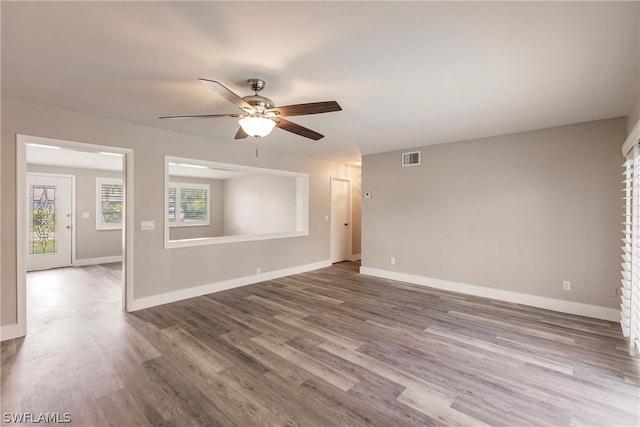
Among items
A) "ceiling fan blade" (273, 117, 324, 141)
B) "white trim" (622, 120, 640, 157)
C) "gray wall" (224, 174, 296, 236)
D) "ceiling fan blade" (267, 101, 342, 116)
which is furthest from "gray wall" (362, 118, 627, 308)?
"ceiling fan blade" (267, 101, 342, 116)

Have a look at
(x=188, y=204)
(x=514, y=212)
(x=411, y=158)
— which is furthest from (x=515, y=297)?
(x=188, y=204)

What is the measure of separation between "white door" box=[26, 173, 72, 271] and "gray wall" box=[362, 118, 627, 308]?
7276 millimetres

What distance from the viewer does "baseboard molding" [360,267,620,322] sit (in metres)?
3.50

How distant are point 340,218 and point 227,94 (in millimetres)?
5171

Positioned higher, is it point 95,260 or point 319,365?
point 95,260

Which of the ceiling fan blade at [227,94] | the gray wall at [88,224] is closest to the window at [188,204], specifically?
the gray wall at [88,224]

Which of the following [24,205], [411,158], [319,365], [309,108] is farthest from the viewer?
[411,158]

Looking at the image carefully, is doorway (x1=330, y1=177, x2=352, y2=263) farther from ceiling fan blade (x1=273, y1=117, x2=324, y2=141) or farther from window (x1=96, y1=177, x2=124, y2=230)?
window (x1=96, y1=177, x2=124, y2=230)

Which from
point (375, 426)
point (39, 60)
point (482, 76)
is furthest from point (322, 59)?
point (375, 426)

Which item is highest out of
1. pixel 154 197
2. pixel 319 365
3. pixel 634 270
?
pixel 154 197

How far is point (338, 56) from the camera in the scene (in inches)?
80.5

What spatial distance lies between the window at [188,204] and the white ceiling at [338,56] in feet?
16.6

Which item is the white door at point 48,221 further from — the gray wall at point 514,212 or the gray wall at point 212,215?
the gray wall at point 514,212

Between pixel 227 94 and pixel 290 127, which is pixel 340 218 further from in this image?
pixel 227 94
